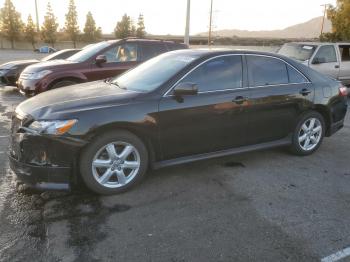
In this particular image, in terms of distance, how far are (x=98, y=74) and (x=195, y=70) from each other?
434 centimetres

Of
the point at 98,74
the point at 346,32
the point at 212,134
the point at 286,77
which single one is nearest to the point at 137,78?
the point at 212,134

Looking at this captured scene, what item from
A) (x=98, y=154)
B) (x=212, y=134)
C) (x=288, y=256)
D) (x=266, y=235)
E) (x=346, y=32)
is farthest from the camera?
(x=346, y=32)

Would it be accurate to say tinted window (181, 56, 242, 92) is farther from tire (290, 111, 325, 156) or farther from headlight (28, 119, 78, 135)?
headlight (28, 119, 78, 135)

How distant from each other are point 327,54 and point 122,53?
6381mm

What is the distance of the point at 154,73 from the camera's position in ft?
15.7

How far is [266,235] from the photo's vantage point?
3.37 meters

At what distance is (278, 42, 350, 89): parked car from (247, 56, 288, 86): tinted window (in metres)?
6.25

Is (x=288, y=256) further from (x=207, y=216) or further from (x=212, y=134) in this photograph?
(x=212, y=134)

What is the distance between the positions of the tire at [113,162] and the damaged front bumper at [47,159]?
0.15 metres

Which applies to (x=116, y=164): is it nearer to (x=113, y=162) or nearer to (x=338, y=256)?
(x=113, y=162)

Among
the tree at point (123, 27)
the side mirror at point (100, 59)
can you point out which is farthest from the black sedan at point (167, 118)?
the tree at point (123, 27)

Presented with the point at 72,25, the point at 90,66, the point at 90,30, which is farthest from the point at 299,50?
the point at 90,30

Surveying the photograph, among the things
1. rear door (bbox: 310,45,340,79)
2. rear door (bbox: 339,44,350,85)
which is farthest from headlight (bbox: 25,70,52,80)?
rear door (bbox: 339,44,350,85)

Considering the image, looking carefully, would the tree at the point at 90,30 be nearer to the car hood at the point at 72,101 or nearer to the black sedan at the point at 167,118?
the black sedan at the point at 167,118
